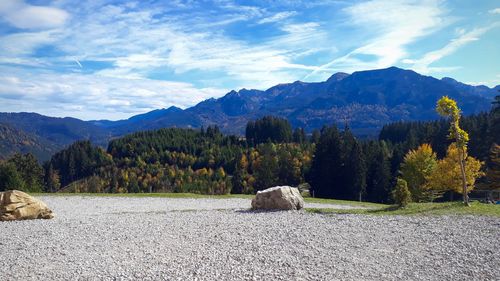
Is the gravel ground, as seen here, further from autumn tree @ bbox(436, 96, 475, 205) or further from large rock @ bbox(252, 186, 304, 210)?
autumn tree @ bbox(436, 96, 475, 205)

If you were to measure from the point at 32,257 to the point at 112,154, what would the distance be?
17242 cm

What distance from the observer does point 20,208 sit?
85.7 feet

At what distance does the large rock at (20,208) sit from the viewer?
25.8m

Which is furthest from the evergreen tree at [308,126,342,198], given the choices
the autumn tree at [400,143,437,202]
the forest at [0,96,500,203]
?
the autumn tree at [400,143,437,202]

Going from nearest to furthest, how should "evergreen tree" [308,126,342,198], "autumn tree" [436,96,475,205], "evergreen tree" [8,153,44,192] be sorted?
"autumn tree" [436,96,475,205], "evergreen tree" [8,153,44,192], "evergreen tree" [308,126,342,198]

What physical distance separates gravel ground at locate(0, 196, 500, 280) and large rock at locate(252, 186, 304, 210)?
2.54 metres

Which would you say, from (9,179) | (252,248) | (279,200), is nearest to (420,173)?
(279,200)

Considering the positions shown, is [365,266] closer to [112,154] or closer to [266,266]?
[266,266]

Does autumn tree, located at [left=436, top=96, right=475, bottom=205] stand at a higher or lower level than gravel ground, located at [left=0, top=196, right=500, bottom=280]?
higher

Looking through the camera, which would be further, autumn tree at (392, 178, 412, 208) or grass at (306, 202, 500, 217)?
autumn tree at (392, 178, 412, 208)

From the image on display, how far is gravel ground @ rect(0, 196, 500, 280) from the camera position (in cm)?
1454

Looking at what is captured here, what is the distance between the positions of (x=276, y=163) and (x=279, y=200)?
6692 centimetres

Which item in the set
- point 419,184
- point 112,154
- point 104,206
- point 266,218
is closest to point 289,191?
point 266,218

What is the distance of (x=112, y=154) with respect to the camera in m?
180
